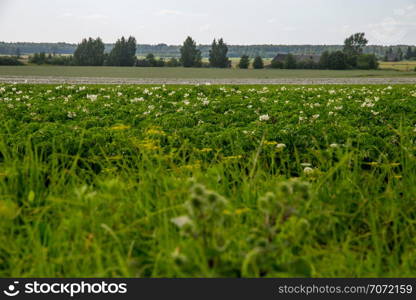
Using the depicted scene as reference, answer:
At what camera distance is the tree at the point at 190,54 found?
80581mm

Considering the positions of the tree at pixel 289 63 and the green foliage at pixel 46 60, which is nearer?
the green foliage at pixel 46 60

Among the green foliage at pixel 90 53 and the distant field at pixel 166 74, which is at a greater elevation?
the green foliage at pixel 90 53

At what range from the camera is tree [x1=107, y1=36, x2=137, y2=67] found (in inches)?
3100

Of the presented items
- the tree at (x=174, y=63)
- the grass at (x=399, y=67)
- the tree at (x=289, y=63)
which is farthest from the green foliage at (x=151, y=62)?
the grass at (x=399, y=67)

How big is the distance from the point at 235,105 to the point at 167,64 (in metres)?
65.2

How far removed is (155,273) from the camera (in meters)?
3.22

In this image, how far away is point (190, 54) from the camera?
82375mm

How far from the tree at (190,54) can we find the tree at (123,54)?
8156mm

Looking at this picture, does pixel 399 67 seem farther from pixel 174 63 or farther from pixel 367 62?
pixel 174 63

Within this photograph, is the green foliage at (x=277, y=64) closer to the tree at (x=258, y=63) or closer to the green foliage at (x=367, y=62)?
the tree at (x=258, y=63)

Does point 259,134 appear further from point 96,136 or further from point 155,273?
point 155,273

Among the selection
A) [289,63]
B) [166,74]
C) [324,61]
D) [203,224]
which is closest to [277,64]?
[289,63]

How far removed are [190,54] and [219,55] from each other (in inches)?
277

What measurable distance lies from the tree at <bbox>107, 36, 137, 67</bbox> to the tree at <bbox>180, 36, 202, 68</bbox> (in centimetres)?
816
